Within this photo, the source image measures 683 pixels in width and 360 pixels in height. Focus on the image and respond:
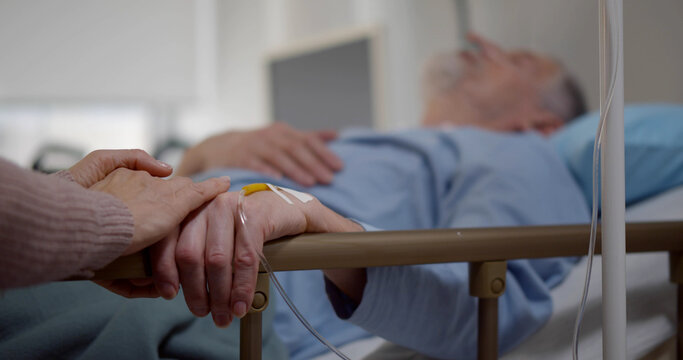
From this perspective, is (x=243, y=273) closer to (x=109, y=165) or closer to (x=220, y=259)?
(x=220, y=259)

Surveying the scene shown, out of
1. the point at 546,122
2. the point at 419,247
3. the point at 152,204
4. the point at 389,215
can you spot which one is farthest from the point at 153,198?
the point at 546,122

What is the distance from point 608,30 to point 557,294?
443 mm

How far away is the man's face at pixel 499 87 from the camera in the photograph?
158 cm

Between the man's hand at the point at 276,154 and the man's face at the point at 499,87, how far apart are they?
79 cm

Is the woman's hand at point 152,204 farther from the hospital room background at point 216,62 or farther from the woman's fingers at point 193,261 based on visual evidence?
the hospital room background at point 216,62

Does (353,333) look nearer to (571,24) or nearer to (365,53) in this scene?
(571,24)

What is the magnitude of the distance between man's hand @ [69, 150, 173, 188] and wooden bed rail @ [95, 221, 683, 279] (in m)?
0.08

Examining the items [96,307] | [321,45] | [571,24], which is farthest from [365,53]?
[96,307]

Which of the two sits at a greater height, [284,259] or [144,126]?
[144,126]

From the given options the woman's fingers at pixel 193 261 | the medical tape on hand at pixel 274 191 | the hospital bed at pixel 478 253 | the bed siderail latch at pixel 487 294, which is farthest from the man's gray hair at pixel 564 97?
the woman's fingers at pixel 193 261

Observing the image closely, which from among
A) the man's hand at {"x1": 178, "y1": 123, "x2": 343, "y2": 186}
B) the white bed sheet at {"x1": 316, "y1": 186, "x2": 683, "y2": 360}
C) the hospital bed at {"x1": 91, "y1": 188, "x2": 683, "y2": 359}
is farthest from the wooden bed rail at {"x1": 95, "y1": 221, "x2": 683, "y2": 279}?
the man's hand at {"x1": 178, "y1": 123, "x2": 343, "y2": 186}

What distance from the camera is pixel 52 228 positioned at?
0.32 metres

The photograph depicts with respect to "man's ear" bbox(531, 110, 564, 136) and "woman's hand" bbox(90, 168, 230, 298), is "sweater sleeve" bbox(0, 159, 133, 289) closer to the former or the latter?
"woman's hand" bbox(90, 168, 230, 298)

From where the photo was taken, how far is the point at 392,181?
0.92 m
